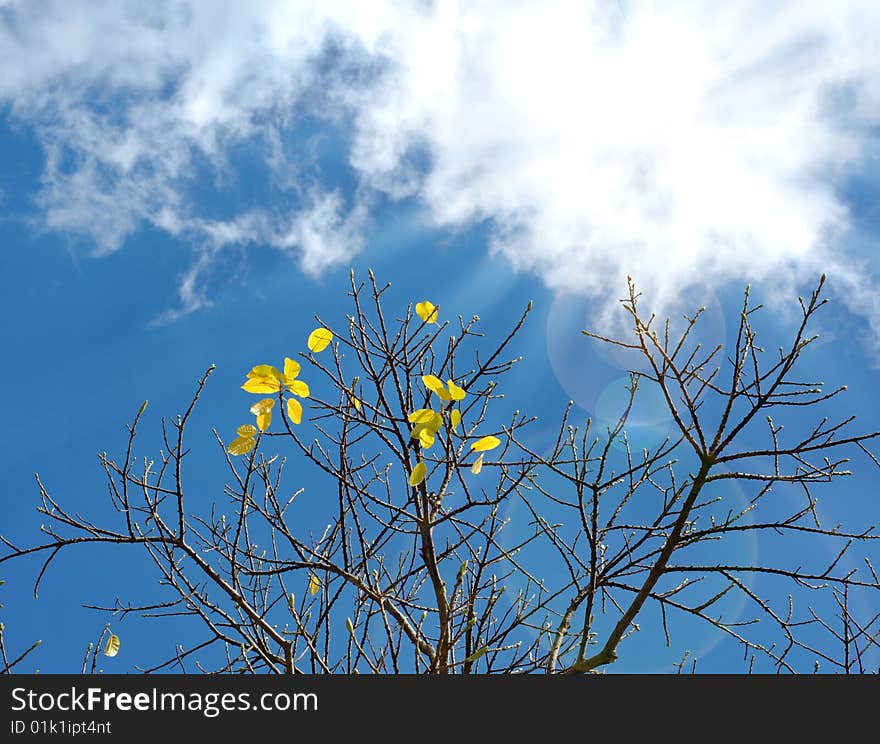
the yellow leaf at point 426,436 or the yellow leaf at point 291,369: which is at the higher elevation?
the yellow leaf at point 291,369

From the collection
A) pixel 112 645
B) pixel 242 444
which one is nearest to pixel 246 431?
pixel 242 444

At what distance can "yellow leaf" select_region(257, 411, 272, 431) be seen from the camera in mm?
2303

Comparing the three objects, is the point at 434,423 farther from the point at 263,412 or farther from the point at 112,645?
the point at 112,645

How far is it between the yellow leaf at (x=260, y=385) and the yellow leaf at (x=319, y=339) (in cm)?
36

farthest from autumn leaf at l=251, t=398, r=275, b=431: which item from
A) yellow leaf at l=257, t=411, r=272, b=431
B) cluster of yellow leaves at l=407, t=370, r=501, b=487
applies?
cluster of yellow leaves at l=407, t=370, r=501, b=487

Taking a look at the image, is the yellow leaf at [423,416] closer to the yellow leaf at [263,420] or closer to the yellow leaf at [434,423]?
the yellow leaf at [434,423]

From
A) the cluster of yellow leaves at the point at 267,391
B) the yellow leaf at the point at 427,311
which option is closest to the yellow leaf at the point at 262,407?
the cluster of yellow leaves at the point at 267,391

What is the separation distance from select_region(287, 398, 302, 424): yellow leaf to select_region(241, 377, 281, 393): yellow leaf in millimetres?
127

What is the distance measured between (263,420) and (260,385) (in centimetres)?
15

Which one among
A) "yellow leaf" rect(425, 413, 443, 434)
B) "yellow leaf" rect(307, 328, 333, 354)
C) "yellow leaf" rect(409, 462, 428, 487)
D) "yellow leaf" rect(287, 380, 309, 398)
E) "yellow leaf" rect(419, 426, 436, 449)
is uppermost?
"yellow leaf" rect(307, 328, 333, 354)

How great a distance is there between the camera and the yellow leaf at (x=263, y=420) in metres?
2.30

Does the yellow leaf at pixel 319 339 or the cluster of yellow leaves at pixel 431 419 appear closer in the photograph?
the cluster of yellow leaves at pixel 431 419

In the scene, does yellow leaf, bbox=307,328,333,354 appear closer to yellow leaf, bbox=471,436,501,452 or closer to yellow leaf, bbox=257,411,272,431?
yellow leaf, bbox=257,411,272,431

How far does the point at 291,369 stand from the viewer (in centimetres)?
223
